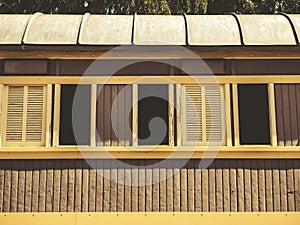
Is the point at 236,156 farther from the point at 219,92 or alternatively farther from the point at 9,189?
the point at 9,189

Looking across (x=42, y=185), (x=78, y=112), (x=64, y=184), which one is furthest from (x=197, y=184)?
(x=42, y=185)

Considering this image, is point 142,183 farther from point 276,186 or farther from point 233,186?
point 276,186

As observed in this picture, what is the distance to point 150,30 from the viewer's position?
A: 7.30m

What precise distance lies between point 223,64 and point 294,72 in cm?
118

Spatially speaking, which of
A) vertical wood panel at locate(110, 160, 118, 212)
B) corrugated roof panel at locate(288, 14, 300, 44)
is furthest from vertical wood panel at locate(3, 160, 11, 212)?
corrugated roof panel at locate(288, 14, 300, 44)

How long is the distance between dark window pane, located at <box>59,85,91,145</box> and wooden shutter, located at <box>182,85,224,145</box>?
5.20ft

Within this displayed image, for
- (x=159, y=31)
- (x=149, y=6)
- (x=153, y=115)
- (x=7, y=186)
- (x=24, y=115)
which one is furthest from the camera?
(x=149, y=6)

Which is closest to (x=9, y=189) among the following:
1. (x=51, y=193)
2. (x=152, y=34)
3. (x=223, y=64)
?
(x=51, y=193)

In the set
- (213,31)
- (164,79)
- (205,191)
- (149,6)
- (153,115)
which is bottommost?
(205,191)

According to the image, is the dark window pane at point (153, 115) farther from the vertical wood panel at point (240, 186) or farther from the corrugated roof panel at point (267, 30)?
the corrugated roof panel at point (267, 30)

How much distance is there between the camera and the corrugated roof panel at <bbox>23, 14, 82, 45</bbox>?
702cm

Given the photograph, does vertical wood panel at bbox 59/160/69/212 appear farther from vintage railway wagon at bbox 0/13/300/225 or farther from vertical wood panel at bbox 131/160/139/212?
vertical wood panel at bbox 131/160/139/212

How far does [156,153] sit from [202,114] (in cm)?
100

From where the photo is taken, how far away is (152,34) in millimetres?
7199
